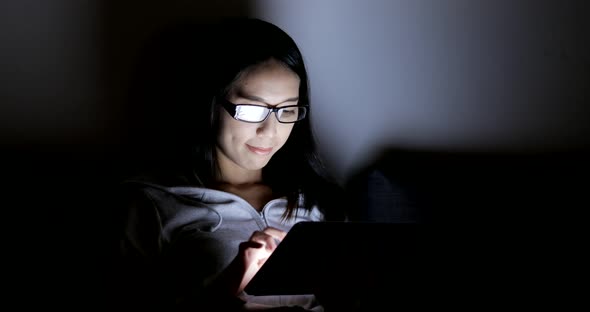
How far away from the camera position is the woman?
115cm

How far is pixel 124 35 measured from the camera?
4.48 feet

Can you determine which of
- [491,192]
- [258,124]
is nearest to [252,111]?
[258,124]

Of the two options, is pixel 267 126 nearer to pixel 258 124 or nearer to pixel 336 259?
pixel 258 124

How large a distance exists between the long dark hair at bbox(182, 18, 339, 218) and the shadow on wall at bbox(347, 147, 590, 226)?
0.13 m

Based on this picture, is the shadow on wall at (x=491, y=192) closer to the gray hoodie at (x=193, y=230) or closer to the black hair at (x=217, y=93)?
the black hair at (x=217, y=93)

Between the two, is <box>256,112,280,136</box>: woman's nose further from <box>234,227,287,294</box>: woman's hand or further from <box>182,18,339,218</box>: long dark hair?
<box>234,227,287,294</box>: woman's hand

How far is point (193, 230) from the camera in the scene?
121 cm

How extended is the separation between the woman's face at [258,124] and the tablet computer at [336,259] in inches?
12.8

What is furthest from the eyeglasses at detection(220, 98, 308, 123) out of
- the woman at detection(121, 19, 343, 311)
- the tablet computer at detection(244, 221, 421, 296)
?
the tablet computer at detection(244, 221, 421, 296)

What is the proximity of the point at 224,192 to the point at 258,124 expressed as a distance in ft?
0.55

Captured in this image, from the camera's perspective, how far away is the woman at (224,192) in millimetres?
1151

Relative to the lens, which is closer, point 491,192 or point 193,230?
point 193,230

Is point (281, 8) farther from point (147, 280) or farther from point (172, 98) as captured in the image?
point (147, 280)

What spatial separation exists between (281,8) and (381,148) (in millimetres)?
431
